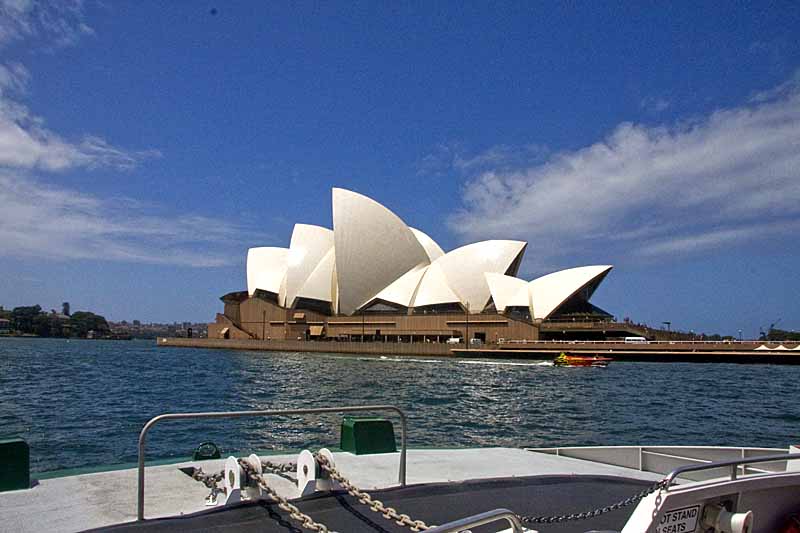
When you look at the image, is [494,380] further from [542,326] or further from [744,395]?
[542,326]

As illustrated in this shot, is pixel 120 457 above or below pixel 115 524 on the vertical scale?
below

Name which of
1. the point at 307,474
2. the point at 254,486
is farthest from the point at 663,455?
the point at 254,486

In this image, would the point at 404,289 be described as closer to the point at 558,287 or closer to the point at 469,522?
the point at 558,287

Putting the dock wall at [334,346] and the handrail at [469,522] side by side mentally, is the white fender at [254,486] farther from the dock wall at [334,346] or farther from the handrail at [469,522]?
the dock wall at [334,346]

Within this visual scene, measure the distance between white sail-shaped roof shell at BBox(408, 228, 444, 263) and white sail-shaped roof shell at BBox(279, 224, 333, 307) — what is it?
9.06 meters

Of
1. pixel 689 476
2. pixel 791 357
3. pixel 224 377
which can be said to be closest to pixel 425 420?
pixel 689 476

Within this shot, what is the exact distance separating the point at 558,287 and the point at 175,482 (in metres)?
52.7

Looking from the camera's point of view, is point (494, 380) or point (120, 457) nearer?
point (120, 457)

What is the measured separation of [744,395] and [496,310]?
3493 centimetres

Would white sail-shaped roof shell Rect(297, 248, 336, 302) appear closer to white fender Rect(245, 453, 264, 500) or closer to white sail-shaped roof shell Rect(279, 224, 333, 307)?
white sail-shaped roof shell Rect(279, 224, 333, 307)

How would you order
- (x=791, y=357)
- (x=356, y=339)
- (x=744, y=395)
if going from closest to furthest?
(x=744, y=395) < (x=791, y=357) < (x=356, y=339)

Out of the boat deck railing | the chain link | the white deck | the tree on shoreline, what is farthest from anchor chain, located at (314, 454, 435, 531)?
the tree on shoreline

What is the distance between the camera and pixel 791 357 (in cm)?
4466

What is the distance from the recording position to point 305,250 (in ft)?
211
